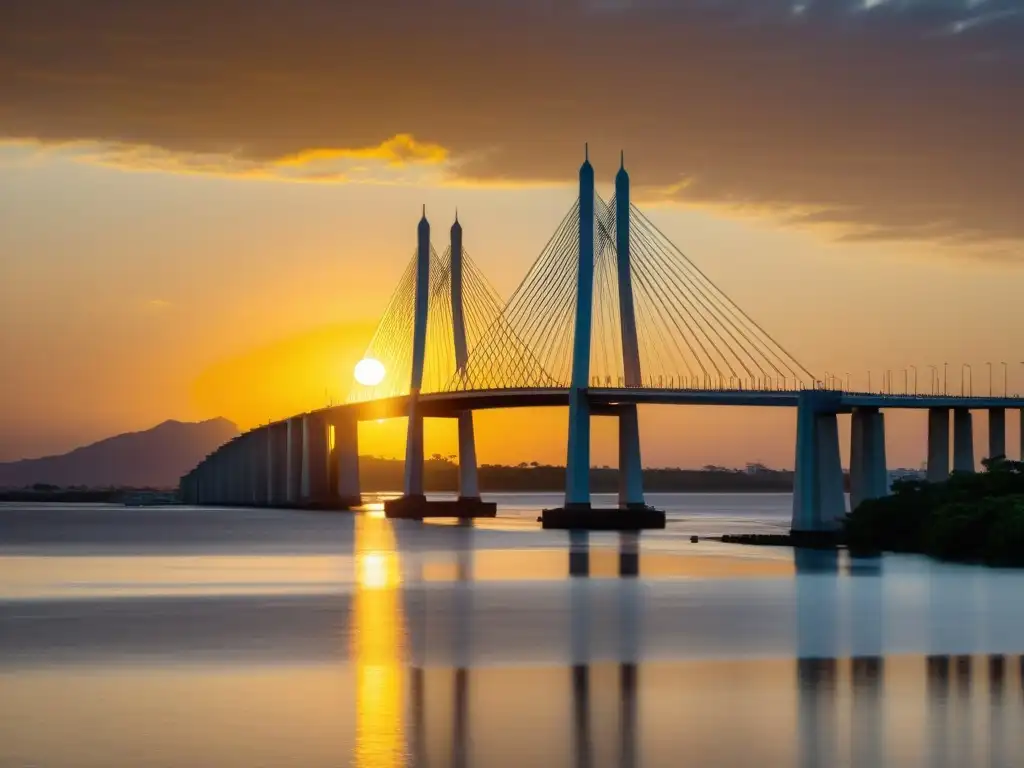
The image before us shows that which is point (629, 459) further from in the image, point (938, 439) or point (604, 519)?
point (938, 439)

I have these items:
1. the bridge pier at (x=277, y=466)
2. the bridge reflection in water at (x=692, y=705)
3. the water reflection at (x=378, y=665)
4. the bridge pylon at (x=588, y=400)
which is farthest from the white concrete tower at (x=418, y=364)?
the bridge reflection in water at (x=692, y=705)

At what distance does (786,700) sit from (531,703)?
332cm

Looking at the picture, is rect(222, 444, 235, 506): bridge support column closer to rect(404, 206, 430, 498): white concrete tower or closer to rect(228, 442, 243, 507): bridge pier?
rect(228, 442, 243, 507): bridge pier

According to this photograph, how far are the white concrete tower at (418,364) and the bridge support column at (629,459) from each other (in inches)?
561

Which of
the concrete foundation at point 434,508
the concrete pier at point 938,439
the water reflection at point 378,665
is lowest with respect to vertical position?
the concrete foundation at point 434,508

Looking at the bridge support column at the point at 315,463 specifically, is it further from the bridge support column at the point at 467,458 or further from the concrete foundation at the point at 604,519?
the concrete foundation at the point at 604,519

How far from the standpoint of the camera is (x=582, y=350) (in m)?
77.2

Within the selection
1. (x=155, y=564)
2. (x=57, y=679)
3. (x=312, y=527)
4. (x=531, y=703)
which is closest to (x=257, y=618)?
(x=57, y=679)

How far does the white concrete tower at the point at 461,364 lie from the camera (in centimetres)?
9994

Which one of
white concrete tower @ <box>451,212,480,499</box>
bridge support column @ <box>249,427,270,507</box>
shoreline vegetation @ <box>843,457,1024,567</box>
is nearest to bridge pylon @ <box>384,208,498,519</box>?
white concrete tower @ <box>451,212,480,499</box>

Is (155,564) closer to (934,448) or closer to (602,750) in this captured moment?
(934,448)

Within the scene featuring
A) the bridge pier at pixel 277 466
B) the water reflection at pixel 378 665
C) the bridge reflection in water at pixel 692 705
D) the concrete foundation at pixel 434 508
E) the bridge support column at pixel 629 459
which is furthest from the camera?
the bridge pier at pixel 277 466

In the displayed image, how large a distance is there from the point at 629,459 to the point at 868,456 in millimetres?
14717

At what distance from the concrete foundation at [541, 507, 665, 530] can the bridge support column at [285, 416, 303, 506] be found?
4067 centimetres
